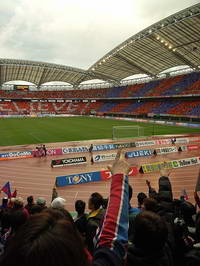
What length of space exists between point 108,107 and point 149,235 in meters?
83.6

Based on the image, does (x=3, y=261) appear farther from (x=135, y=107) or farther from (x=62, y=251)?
(x=135, y=107)

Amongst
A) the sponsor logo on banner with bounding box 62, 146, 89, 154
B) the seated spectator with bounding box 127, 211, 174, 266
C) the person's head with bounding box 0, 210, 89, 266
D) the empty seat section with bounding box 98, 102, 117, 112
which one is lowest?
the sponsor logo on banner with bounding box 62, 146, 89, 154

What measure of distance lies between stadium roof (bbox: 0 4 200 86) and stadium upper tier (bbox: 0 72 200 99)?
3.91 m

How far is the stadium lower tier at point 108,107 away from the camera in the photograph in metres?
56.9

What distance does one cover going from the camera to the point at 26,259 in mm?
1005

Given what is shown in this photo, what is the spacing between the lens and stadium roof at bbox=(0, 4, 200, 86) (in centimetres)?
3938

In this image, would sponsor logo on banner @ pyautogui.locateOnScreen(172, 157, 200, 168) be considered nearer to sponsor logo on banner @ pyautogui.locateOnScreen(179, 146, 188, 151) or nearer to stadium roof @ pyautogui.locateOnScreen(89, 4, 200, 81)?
sponsor logo on banner @ pyautogui.locateOnScreen(179, 146, 188, 151)

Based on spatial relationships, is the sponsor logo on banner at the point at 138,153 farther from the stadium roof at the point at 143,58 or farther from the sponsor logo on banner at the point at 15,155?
the stadium roof at the point at 143,58

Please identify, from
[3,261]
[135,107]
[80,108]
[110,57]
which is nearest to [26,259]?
[3,261]

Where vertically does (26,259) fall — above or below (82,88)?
below

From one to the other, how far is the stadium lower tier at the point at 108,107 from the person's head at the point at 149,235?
171ft

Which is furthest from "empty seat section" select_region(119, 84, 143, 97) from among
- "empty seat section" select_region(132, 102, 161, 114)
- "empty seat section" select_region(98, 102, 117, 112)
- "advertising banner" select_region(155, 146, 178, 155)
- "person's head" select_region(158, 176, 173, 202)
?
"person's head" select_region(158, 176, 173, 202)

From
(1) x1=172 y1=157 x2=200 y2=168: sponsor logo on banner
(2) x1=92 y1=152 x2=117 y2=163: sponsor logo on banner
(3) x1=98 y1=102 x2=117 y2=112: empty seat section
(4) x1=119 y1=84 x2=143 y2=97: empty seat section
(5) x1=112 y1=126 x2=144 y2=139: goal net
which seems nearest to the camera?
(1) x1=172 y1=157 x2=200 y2=168: sponsor logo on banner

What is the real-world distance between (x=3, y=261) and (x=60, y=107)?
9396cm
